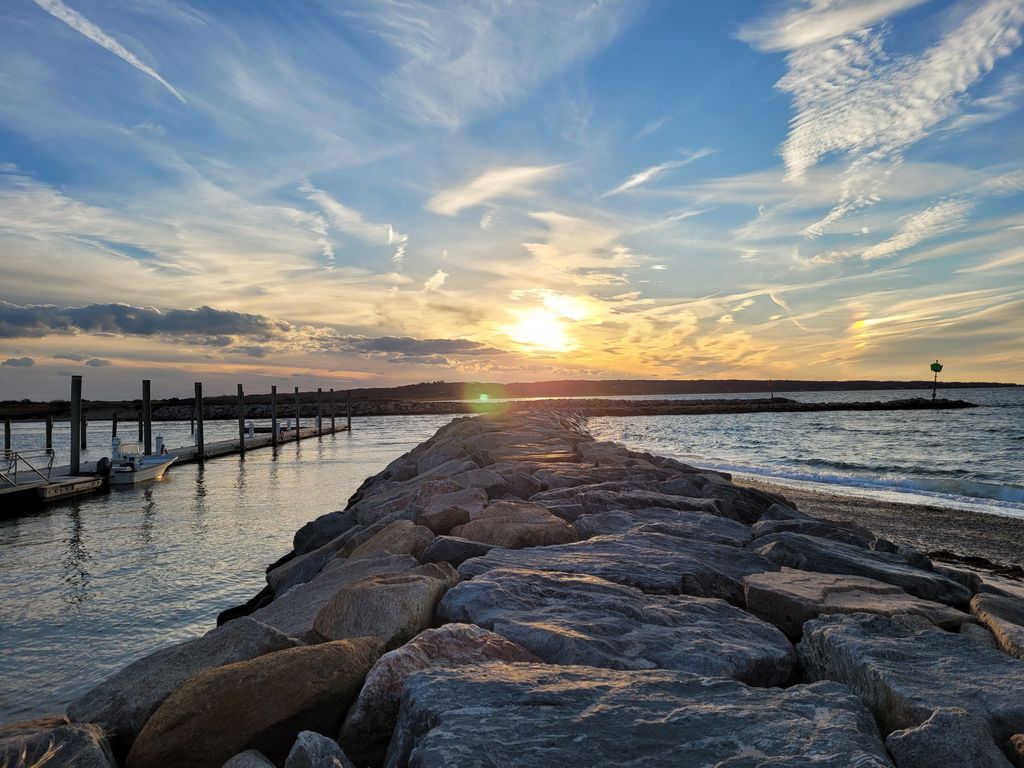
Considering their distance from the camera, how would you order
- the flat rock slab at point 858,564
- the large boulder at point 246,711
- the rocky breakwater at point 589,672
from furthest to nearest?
the flat rock slab at point 858,564
the large boulder at point 246,711
the rocky breakwater at point 589,672

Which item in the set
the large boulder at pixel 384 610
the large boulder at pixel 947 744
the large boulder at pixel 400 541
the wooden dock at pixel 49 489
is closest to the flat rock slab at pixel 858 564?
the large boulder at pixel 947 744

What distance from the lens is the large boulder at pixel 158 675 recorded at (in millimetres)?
2857

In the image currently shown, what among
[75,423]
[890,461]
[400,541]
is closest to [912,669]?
[400,541]

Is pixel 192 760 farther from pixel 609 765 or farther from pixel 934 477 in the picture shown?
pixel 934 477

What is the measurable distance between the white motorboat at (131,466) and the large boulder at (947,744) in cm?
1973

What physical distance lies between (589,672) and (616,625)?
0.58 meters

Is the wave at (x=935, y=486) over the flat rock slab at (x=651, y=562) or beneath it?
beneath

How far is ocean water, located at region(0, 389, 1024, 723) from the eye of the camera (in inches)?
222

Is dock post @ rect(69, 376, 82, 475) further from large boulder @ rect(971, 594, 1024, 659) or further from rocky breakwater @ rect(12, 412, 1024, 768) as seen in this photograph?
large boulder @ rect(971, 594, 1024, 659)

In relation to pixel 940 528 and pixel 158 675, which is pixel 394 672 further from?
pixel 940 528

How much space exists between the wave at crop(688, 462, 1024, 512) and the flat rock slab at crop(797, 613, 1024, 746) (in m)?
13.2

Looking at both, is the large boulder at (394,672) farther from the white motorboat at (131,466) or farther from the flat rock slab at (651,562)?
the white motorboat at (131,466)

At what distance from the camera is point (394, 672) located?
8.33ft

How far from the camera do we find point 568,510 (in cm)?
619
